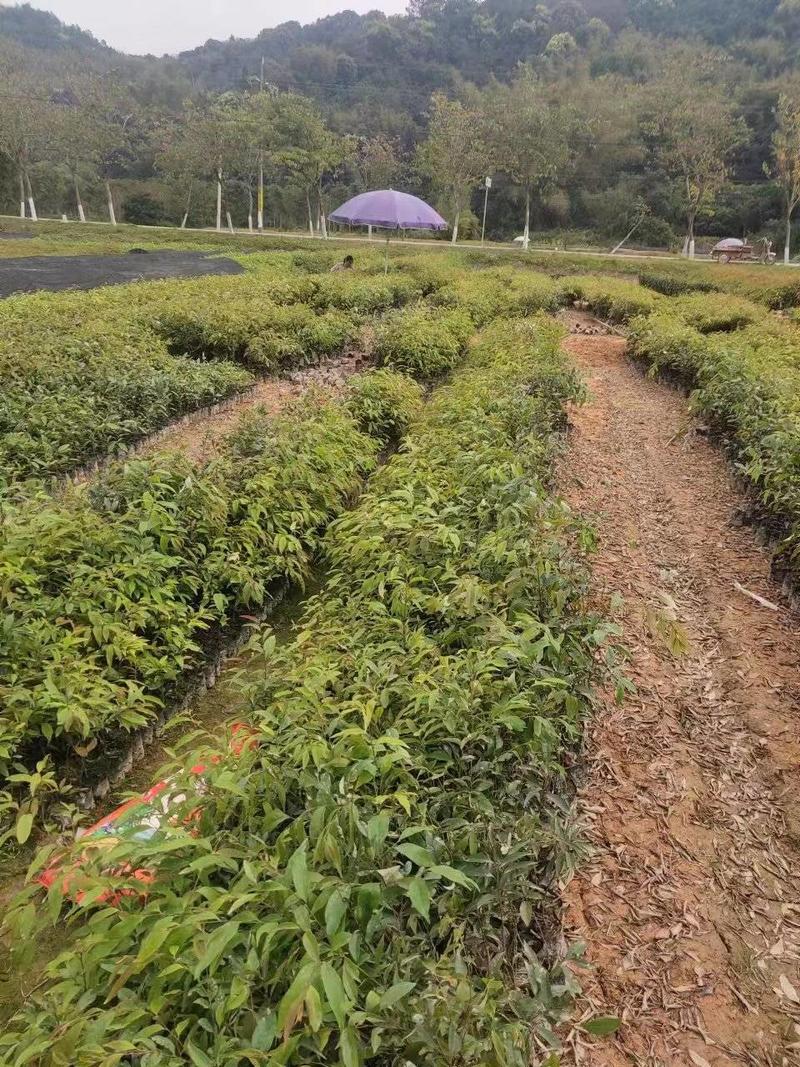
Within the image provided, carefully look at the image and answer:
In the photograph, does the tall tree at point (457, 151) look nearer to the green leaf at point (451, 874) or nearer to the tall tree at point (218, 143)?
the tall tree at point (218, 143)

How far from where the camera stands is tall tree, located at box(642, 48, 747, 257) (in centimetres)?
3584

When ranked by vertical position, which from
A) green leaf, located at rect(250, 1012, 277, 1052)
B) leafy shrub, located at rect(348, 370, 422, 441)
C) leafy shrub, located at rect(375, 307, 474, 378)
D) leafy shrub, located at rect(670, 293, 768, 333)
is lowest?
green leaf, located at rect(250, 1012, 277, 1052)

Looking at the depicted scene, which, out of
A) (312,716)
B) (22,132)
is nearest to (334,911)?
(312,716)

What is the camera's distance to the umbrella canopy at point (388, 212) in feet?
46.4

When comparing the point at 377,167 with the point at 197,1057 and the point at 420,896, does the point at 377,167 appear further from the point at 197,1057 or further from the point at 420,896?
the point at 197,1057

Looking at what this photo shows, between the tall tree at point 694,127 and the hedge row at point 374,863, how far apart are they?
127 ft

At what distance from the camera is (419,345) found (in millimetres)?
9461

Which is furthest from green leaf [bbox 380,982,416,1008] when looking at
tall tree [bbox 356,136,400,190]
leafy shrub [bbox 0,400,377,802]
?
tall tree [bbox 356,136,400,190]

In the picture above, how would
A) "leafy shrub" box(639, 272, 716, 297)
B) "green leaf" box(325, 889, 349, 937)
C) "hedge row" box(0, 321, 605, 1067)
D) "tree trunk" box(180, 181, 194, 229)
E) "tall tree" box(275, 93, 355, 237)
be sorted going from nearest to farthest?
1. "hedge row" box(0, 321, 605, 1067)
2. "green leaf" box(325, 889, 349, 937)
3. "leafy shrub" box(639, 272, 716, 297)
4. "tall tree" box(275, 93, 355, 237)
5. "tree trunk" box(180, 181, 194, 229)

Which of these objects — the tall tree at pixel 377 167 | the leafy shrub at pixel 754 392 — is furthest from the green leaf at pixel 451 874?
the tall tree at pixel 377 167

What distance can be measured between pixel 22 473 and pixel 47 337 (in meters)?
3.68

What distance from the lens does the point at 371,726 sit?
8.18 ft

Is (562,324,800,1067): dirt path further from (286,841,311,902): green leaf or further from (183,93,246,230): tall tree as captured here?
(183,93,246,230): tall tree

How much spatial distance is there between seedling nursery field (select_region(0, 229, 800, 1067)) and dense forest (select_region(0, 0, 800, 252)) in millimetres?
36375
